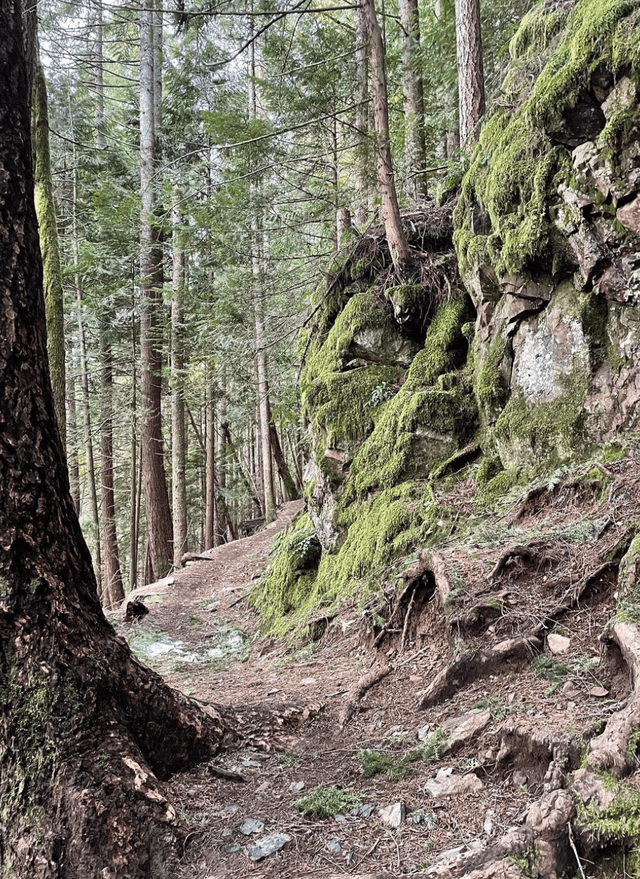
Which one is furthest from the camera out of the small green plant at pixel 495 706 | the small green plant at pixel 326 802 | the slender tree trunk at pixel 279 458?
the slender tree trunk at pixel 279 458

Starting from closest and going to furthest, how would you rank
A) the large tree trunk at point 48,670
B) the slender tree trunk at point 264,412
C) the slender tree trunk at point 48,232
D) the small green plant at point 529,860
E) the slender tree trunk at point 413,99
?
1. the small green plant at point 529,860
2. the large tree trunk at point 48,670
3. the slender tree trunk at point 48,232
4. the slender tree trunk at point 413,99
5. the slender tree trunk at point 264,412

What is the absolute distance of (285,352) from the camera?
1736cm

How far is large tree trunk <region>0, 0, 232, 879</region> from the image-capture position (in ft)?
7.95

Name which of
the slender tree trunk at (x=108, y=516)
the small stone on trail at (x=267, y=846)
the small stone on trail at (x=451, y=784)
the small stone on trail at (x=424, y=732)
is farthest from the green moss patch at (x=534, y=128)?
the slender tree trunk at (x=108, y=516)

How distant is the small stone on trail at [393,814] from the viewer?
2570 millimetres

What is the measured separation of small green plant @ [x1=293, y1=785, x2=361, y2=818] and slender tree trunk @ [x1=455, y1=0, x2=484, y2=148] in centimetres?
854

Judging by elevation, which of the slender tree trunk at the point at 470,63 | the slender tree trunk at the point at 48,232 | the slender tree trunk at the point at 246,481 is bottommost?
the slender tree trunk at the point at 246,481

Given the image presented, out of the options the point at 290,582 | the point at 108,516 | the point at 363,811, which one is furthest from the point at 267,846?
the point at 108,516

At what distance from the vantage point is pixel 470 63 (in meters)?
8.14

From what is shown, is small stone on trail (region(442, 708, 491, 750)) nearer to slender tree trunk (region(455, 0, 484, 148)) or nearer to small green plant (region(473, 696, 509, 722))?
small green plant (region(473, 696, 509, 722))

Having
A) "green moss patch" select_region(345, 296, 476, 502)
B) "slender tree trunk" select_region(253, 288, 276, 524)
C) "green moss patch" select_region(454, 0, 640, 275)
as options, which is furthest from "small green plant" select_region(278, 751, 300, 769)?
"slender tree trunk" select_region(253, 288, 276, 524)

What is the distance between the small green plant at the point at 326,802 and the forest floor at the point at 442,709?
1cm

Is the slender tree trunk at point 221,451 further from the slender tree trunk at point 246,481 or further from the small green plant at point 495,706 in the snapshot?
the small green plant at point 495,706

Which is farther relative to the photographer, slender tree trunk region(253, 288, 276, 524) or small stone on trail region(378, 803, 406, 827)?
slender tree trunk region(253, 288, 276, 524)
